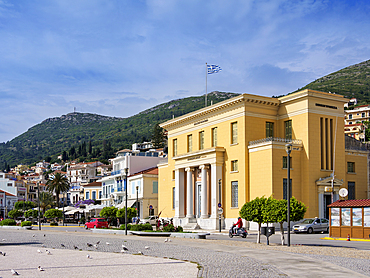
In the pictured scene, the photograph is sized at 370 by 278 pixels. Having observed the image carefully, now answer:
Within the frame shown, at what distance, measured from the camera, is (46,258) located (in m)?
16.2

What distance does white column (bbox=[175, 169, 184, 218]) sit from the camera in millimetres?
51938

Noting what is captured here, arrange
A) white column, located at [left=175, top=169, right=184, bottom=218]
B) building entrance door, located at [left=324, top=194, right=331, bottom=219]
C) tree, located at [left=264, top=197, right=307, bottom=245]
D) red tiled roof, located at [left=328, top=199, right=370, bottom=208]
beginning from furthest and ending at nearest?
white column, located at [left=175, top=169, right=184, bottom=218], building entrance door, located at [left=324, top=194, right=331, bottom=219], red tiled roof, located at [left=328, top=199, right=370, bottom=208], tree, located at [left=264, top=197, right=307, bottom=245]

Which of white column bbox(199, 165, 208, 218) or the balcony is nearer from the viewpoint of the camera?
the balcony

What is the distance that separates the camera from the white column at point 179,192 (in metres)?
51.9

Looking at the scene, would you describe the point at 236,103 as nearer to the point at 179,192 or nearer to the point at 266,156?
the point at 266,156

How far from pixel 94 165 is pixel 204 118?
120m

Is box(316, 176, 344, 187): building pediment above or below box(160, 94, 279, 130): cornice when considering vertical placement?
below

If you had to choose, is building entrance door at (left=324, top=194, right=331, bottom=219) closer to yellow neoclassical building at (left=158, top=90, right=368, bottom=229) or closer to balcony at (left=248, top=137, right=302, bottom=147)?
yellow neoclassical building at (left=158, top=90, right=368, bottom=229)

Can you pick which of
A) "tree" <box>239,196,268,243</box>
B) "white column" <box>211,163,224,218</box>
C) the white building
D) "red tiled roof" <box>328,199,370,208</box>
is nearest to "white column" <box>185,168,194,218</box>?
"white column" <box>211,163,224,218</box>

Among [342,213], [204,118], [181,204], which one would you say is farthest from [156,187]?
[342,213]

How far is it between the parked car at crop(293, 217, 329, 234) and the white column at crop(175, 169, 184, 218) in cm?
1838

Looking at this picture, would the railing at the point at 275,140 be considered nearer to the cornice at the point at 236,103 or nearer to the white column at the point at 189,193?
the cornice at the point at 236,103

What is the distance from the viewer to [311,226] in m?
36.0

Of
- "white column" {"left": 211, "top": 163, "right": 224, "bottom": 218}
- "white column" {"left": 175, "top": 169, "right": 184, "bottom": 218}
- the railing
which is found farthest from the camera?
"white column" {"left": 175, "top": 169, "right": 184, "bottom": 218}
